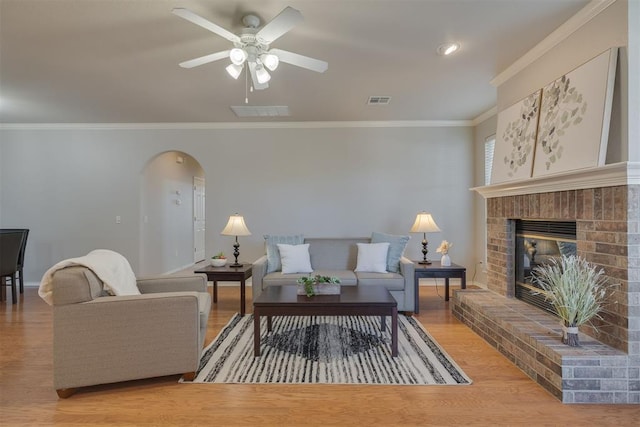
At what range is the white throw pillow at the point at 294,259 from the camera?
14.0 feet

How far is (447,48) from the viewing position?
3.04 m

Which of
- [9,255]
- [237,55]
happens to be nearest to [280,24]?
[237,55]

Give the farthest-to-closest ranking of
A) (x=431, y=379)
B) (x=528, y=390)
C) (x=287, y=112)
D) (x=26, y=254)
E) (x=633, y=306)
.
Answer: (x=26, y=254)
(x=287, y=112)
(x=431, y=379)
(x=528, y=390)
(x=633, y=306)

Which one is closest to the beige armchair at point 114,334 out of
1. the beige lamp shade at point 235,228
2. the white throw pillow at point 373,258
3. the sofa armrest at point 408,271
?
the beige lamp shade at point 235,228

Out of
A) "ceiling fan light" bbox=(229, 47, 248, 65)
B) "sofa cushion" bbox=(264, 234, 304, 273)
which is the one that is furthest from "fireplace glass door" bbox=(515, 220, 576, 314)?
"ceiling fan light" bbox=(229, 47, 248, 65)

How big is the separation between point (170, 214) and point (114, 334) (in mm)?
4897

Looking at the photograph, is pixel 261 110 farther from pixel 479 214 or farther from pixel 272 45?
pixel 479 214

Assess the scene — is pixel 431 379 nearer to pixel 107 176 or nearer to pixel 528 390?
pixel 528 390

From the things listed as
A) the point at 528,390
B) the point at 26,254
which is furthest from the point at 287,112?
the point at 26,254

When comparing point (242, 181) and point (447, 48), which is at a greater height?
point (447, 48)

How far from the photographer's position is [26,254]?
557 cm

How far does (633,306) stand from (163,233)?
6.55 m

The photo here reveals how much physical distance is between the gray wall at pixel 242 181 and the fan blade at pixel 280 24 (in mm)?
3221

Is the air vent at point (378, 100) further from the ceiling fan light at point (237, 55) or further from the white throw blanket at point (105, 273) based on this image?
the white throw blanket at point (105, 273)
